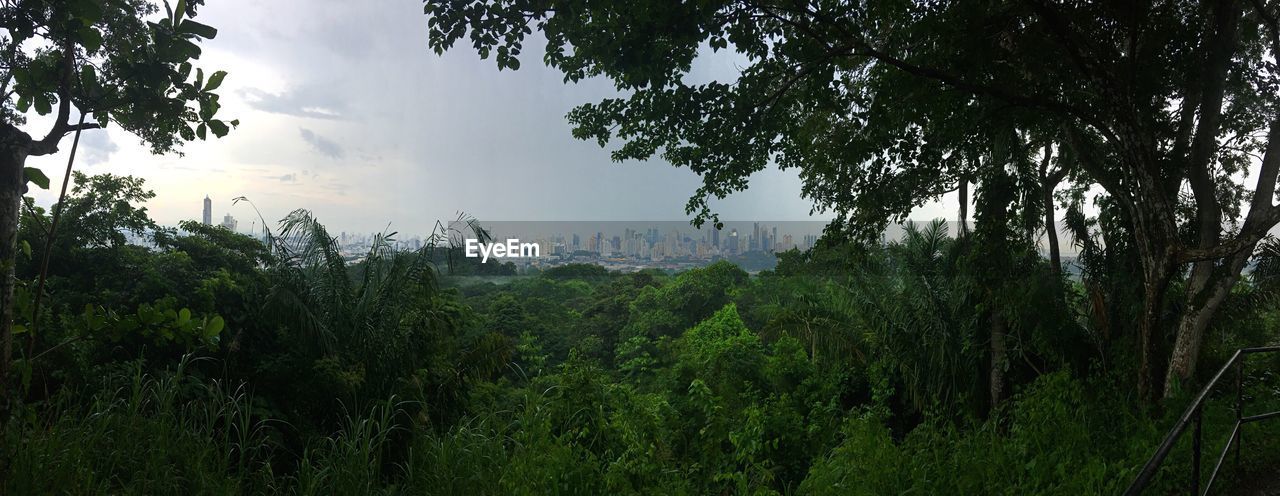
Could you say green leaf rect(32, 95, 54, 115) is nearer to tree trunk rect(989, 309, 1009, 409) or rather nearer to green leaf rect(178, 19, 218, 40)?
green leaf rect(178, 19, 218, 40)

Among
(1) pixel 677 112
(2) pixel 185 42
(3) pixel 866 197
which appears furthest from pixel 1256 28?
(2) pixel 185 42

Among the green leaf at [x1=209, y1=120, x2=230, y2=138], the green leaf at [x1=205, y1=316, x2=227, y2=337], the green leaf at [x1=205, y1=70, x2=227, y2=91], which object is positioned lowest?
the green leaf at [x1=205, y1=316, x2=227, y2=337]

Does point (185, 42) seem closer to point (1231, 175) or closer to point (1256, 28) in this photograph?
point (1256, 28)

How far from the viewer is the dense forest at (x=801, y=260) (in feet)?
7.90

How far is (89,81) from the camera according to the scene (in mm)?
1628

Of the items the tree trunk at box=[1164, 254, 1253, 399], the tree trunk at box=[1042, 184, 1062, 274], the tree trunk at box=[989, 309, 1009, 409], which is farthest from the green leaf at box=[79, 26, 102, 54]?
the tree trunk at box=[989, 309, 1009, 409]

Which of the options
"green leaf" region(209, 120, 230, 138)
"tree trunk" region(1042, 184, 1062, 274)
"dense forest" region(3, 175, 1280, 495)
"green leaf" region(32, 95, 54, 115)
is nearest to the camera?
"green leaf" region(32, 95, 54, 115)

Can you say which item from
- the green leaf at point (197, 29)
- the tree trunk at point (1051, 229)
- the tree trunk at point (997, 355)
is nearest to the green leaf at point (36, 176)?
the green leaf at point (197, 29)

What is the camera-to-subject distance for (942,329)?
31.5 feet

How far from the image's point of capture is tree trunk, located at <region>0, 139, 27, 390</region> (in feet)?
4.87

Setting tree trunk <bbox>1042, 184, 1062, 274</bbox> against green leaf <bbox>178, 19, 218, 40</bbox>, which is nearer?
green leaf <bbox>178, 19, 218, 40</bbox>

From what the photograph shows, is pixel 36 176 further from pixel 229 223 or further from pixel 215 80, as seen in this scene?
Answer: pixel 229 223

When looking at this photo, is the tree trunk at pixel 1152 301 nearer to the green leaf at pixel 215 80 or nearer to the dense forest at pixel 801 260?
the dense forest at pixel 801 260

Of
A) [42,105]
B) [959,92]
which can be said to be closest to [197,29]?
[42,105]
